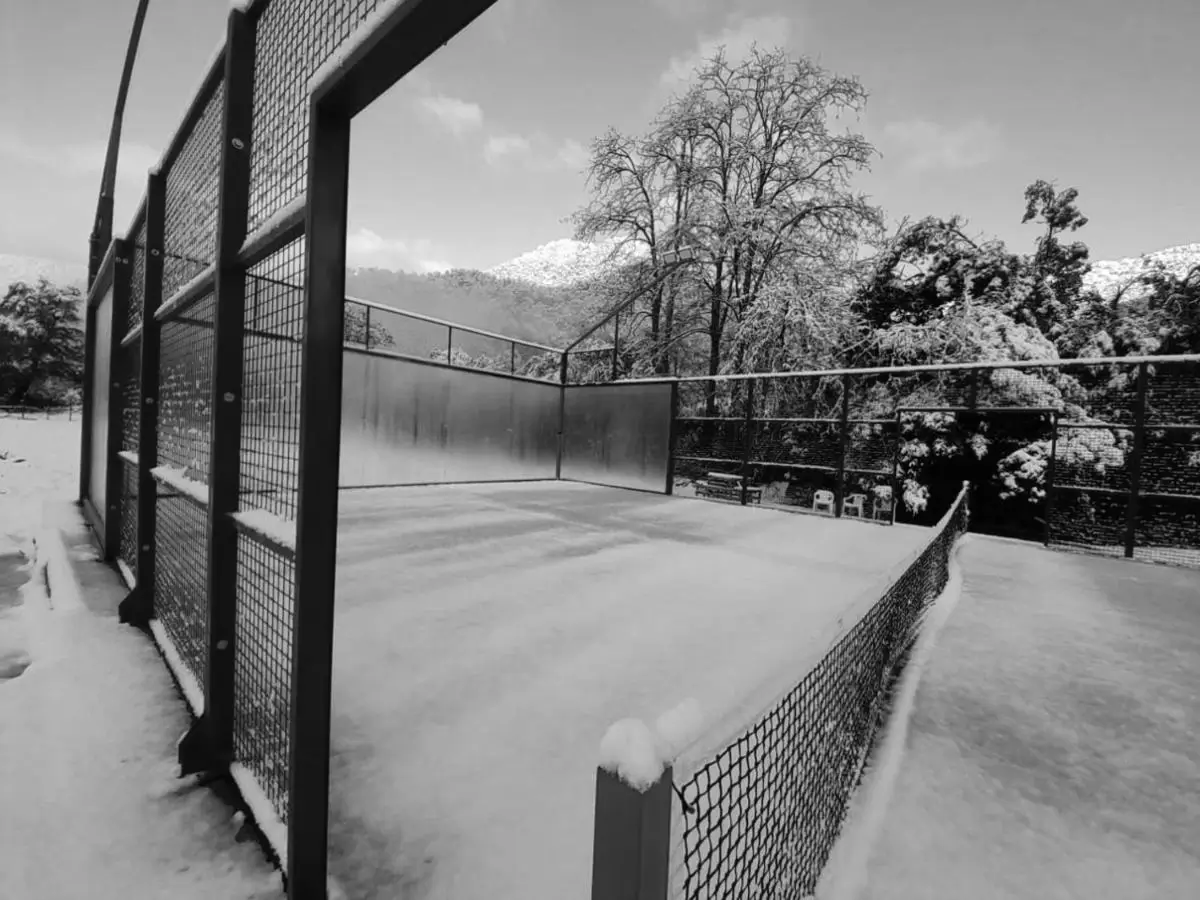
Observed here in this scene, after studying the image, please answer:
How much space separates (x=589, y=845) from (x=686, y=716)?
0.86 meters

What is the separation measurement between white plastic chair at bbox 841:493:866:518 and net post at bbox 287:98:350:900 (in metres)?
7.70

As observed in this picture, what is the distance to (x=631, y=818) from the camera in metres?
0.53

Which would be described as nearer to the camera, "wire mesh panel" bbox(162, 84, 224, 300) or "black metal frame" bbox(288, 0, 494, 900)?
"black metal frame" bbox(288, 0, 494, 900)

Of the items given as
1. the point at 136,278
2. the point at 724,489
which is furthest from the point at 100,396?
the point at 724,489

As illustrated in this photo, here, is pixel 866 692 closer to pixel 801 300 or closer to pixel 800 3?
pixel 801 300

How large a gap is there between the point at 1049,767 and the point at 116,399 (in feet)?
14.7

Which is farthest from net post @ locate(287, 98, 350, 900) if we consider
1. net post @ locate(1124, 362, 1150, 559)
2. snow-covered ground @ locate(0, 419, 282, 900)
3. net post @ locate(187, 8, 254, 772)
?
net post @ locate(1124, 362, 1150, 559)

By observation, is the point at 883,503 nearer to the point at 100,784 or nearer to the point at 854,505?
the point at 854,505

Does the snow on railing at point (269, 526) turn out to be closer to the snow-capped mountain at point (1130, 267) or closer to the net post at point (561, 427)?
the net post at point (561, 427)

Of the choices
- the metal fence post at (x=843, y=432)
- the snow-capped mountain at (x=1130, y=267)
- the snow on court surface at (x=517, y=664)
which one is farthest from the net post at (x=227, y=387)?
the snow-capped mountain at (x=1130, y=267)

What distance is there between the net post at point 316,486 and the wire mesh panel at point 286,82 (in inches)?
5.3

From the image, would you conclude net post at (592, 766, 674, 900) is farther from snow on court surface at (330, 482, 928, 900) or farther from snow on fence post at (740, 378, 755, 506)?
snow on fence post at (740, 378, 755, 506)

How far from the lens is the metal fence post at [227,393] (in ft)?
4.49

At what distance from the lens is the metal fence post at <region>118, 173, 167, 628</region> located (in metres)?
2.20
